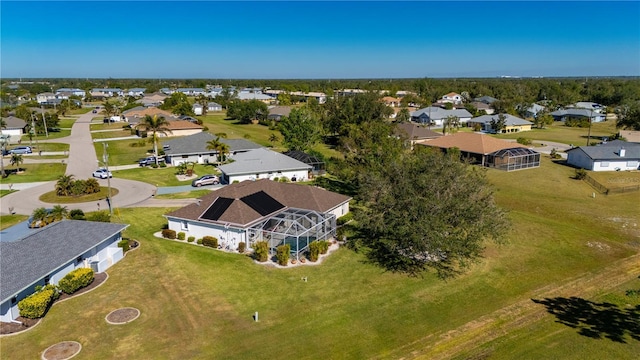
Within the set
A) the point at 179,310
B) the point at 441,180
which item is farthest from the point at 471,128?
the point at 179,310

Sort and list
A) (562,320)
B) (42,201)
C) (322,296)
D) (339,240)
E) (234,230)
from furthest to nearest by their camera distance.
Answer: (42,201) < (339,240) < (234,230) < (322,296) < (562,320)

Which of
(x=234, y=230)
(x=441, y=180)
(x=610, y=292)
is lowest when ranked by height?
(x=610, y=292)

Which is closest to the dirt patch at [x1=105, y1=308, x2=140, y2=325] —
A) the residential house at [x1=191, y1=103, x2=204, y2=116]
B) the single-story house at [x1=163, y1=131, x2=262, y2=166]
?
the single-story house at [x1=163, y1=131, x2=262, y2=166]

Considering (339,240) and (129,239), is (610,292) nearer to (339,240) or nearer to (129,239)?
(339,240)

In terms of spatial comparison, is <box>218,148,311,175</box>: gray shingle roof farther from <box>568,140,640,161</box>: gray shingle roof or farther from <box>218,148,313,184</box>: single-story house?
<box>568,140,640,161</box>: gray shingle roof

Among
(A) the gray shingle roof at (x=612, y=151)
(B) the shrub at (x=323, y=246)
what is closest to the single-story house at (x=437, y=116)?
(A) the gray shingle roof at (x=612, y=151)

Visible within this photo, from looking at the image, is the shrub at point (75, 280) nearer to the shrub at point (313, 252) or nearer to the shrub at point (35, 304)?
the shrub at point (35, 304)
